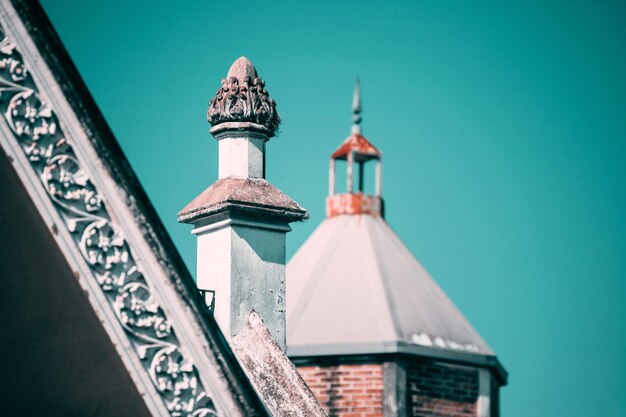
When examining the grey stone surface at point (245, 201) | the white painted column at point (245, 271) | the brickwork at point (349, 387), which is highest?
the brickwork at point (349, 387)

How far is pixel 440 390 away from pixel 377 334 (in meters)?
1.58

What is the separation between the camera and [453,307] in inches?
1417

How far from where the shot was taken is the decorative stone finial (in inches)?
445

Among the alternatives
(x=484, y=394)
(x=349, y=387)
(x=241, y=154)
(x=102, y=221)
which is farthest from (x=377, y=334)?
(x=102, y=221)

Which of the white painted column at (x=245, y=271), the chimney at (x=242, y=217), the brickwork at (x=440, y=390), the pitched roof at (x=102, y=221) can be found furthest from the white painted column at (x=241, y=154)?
the brickwork at (x=440, y=390)

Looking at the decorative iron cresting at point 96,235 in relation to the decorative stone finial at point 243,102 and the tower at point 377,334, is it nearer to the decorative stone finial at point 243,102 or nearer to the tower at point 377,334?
the decorative stone finial at point 243,102

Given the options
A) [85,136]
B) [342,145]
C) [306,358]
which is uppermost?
[342,145]

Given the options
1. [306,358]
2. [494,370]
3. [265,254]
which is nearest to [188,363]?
[265,254]

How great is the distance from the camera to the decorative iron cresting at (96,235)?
8.39m

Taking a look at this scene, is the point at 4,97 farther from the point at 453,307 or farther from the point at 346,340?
the point at 453,307

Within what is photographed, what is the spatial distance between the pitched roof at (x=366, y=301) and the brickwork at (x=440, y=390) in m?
0.31

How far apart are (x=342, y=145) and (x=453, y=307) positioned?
493cm

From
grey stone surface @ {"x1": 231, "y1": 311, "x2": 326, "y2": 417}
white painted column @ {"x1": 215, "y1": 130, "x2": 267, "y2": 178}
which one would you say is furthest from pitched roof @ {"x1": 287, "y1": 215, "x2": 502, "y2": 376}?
grey stone surface @ {"x1": 231, "y1": 311, "x2": 326, "y2": 417}

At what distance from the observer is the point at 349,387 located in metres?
32.8
